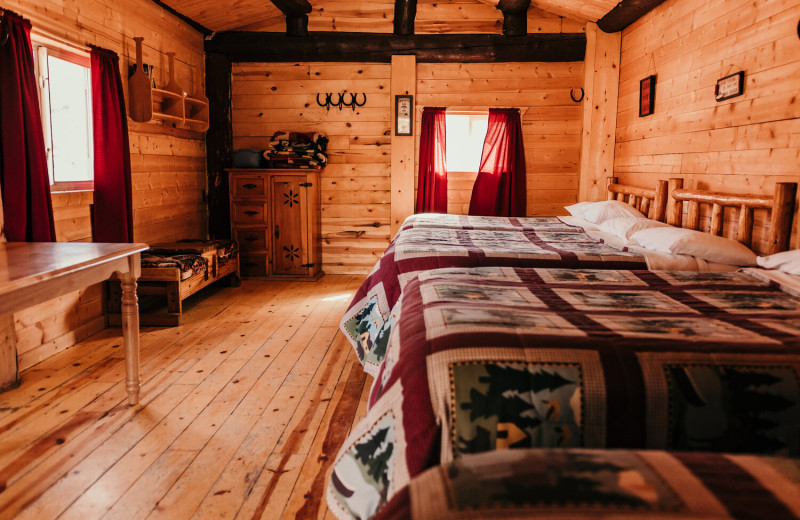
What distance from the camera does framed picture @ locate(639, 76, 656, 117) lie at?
13.9 feet

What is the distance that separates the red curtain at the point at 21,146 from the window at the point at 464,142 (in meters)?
3.59

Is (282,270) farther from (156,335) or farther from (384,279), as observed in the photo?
(384,279)

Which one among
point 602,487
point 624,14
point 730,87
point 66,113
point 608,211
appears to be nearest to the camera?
point 602,487

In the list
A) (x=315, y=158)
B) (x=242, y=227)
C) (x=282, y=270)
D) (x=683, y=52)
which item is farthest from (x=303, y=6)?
(x=683, y=52)

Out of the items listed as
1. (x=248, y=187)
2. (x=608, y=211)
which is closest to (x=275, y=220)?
(x=248, y=187)

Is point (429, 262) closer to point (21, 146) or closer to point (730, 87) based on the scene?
point (730, 87)

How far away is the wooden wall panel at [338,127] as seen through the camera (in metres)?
5.55

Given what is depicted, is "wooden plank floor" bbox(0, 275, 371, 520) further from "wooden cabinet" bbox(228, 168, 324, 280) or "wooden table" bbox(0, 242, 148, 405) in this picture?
"wooden cabinet" bbox(228, 168, 324, 280)

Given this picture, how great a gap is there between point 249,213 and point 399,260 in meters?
2.91

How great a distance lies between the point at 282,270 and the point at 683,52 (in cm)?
369

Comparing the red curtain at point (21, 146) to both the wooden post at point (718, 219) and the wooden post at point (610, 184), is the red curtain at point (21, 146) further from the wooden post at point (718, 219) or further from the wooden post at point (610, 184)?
the wooden post at point (610, 184)

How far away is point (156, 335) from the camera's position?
3.63 metres

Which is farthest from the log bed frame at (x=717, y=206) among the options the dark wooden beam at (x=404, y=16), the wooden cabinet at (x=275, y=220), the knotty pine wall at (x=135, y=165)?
the knotty pine wall at (x=135, y=165)

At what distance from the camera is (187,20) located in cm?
495
